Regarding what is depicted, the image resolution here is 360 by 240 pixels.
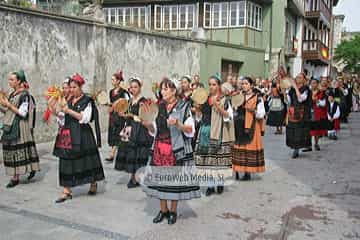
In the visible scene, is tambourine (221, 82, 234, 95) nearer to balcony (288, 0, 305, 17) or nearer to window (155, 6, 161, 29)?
window (155, 6, 161, 29)

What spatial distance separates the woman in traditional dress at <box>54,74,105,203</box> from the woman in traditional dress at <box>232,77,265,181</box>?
2.36m

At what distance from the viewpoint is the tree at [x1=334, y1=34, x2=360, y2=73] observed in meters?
47.1

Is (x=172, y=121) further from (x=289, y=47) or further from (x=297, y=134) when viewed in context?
(x=289, y=47)

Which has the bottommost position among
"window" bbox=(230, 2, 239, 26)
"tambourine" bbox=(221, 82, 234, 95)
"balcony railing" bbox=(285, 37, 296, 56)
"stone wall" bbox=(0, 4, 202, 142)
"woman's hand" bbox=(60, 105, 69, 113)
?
"woman's hand" bbox=(60, 105, 69, 113)

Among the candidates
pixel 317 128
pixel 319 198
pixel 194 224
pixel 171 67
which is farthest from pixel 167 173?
pixel 171 67

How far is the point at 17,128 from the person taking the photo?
6.18 meters

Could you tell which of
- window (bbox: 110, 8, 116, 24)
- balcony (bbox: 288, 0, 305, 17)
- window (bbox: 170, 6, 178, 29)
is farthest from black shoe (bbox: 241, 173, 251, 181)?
Result: balcony (bbox: 288, 0, 305, 17)

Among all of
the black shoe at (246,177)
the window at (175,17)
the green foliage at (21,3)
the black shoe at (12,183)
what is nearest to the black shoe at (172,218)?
the black shoe at (246,177)

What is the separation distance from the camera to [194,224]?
4.83 m

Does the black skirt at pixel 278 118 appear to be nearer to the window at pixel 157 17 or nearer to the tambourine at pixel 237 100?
the tambourine at pixel 237 100

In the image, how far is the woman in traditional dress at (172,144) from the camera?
4617 mm

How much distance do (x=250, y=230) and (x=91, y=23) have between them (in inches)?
328

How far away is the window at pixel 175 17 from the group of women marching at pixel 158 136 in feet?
55.1

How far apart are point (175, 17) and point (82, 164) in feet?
64.2
